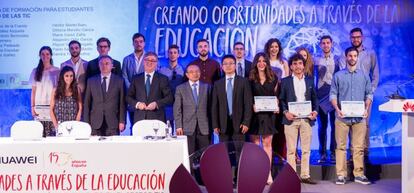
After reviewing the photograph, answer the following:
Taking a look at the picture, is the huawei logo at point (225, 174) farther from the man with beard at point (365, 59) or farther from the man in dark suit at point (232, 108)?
the man with beard at point (365, 59)

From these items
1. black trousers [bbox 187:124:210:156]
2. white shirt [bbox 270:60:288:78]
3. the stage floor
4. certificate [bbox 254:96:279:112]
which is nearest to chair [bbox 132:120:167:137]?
black trousers [bbox 187:124:210:156]

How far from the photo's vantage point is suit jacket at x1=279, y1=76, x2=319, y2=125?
22.4ft

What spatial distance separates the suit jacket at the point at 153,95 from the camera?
22.8ft

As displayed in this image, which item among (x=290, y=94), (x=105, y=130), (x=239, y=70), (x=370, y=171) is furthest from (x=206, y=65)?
(x=370, y=171)

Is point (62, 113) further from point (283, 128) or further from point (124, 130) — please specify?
point (283, 128)

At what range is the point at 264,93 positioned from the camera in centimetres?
691

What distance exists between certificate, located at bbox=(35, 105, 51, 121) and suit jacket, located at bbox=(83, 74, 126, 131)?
559 mm

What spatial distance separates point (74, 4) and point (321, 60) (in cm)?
357

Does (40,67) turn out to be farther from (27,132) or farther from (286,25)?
(286,25)

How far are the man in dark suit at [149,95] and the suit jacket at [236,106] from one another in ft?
2.07

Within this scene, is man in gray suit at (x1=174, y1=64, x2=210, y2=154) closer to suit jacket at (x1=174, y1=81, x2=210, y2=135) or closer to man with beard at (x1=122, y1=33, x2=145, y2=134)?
suit jacket at (x1=174, y1=81, x2=210, y2=135)

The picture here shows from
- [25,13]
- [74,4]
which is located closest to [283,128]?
[74,4]

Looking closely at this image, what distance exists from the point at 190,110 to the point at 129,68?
3.66ft

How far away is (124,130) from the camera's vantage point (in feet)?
23.7
